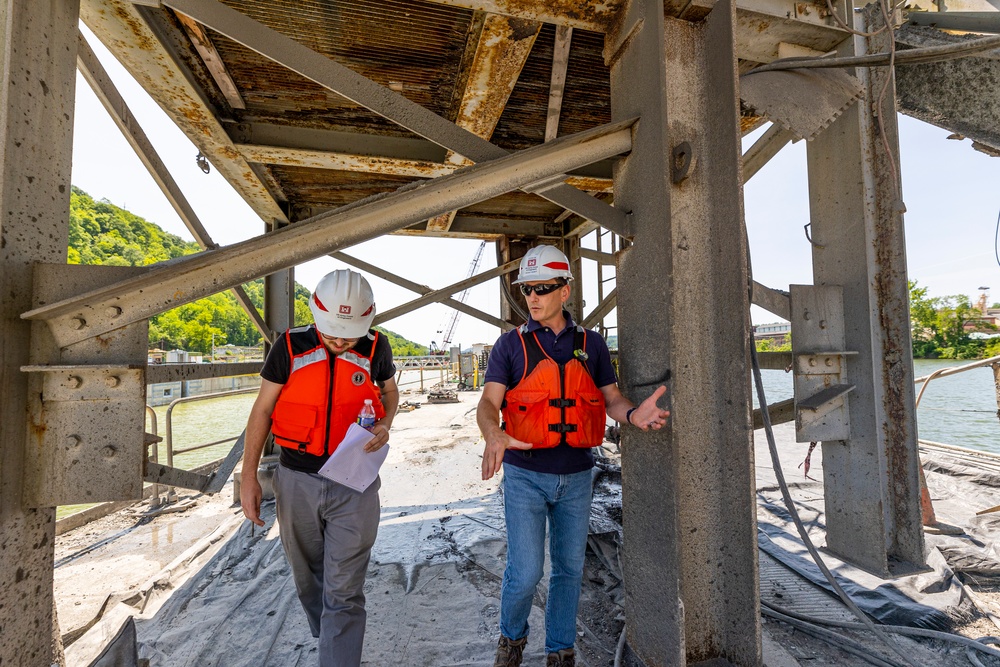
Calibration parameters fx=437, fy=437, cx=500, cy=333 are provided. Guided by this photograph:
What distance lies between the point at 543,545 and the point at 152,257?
Answer: 9999cm

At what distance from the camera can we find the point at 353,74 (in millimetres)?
2182

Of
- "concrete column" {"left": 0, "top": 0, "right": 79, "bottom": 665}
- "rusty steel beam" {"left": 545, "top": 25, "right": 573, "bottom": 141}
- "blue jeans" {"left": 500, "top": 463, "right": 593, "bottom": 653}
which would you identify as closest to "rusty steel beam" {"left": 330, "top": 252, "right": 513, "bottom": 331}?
"rusty steel beam" {"left": 545, "top": 25, "right": 573, "bottom": 141}

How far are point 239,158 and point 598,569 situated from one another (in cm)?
491

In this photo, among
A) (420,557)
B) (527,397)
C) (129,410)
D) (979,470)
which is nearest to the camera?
(129,410)

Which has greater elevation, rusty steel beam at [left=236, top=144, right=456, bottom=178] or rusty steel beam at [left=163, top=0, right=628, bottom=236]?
rusty steel beam at [left=236, top=144, right=456, bottom=178]

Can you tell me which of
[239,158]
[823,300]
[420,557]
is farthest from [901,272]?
[239,158]

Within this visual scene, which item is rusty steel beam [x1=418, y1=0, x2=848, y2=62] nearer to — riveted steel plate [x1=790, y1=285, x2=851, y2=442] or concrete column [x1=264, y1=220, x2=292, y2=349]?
riveted steel plate [x1=790, y1=285, x2=851, y2=442]

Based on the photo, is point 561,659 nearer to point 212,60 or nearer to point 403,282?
point 212,60

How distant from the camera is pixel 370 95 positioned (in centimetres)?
221

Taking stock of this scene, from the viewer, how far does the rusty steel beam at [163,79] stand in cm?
256

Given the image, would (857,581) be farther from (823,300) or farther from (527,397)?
(527,397)

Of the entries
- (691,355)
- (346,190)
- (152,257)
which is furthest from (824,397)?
(152,257)

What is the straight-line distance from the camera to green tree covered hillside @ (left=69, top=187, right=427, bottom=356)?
217 feet

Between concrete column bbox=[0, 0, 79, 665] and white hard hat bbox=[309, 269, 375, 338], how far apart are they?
1.09 metres
